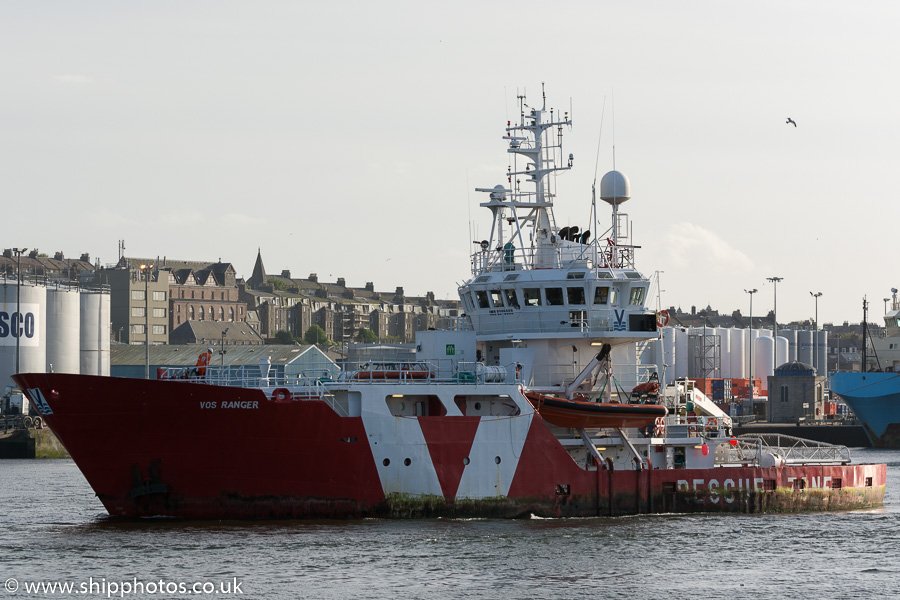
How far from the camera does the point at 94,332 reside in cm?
9281

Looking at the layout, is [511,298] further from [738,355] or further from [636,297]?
[738,355]

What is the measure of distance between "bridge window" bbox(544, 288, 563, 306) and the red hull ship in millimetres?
40

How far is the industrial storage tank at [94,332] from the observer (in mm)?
91875

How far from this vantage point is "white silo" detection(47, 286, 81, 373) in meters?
86.2

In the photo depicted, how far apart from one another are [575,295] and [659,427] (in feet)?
14.2

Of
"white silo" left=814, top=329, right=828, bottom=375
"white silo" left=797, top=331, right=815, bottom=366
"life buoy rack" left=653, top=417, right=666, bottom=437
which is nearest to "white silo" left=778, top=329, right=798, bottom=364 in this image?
"white silo" left=797, top=331, right=815, bottom=366

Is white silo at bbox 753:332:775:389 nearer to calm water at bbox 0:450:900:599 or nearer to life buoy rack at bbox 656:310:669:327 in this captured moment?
life buoy rack at bbox 656:310:669:327

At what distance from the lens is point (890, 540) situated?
3359 centimetres

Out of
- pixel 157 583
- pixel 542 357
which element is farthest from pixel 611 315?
pixel 157 583

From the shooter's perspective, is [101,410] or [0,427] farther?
[0,427]

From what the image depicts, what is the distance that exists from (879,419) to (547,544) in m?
61.8

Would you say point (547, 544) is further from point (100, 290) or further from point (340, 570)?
point (100, 290)

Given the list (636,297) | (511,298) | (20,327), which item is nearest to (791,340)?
(20,327)

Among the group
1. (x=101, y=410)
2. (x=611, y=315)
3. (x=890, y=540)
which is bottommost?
(x=890, y=540)
